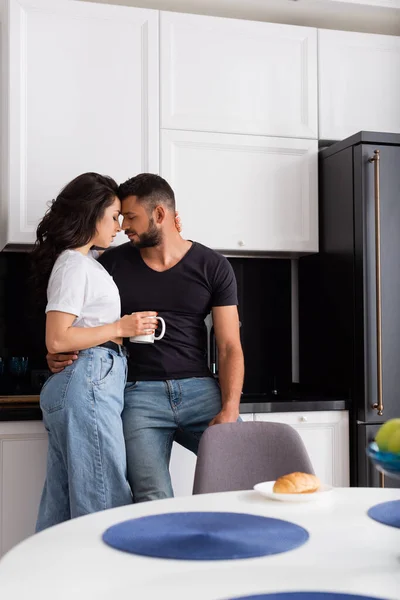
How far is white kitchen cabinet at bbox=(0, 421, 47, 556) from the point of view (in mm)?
2850

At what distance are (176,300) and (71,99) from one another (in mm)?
1013

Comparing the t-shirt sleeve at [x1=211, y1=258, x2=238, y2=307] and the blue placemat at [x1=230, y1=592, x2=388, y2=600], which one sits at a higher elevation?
the t-shirt sleeve at [x1=211, y1=258, x2=238, y2=307]

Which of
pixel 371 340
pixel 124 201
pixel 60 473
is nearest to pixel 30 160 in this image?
pixel 124 201

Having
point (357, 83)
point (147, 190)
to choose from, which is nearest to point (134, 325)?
point (147, 190)

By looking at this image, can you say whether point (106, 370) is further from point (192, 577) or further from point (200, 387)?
point (192, 577)

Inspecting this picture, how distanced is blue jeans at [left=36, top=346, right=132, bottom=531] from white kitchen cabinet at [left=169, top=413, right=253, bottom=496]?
468 millimetres

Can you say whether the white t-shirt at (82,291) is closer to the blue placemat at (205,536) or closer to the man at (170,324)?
the man at (170,324)

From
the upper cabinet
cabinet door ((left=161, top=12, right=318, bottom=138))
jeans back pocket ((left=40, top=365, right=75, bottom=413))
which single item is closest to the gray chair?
jeans back pocket ((left=40, top=365, right=75, bottom=413))

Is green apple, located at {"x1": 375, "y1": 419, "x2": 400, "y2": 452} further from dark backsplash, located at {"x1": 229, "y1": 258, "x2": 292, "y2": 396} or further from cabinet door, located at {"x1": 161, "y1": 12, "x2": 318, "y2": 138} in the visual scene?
dark backsplash, located at {"x1": 229, "y1": 258, "x2": 292, "y2": 396}

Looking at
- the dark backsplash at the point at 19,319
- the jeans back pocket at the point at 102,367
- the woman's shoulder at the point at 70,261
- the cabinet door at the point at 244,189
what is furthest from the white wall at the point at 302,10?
the jeans back pocket at the point at 102,367

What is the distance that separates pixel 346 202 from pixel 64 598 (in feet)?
8.30

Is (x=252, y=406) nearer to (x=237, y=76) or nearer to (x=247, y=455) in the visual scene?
(x=247, y=455)

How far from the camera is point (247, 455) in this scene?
2248 millimetres

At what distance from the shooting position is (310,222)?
3.54 metres
